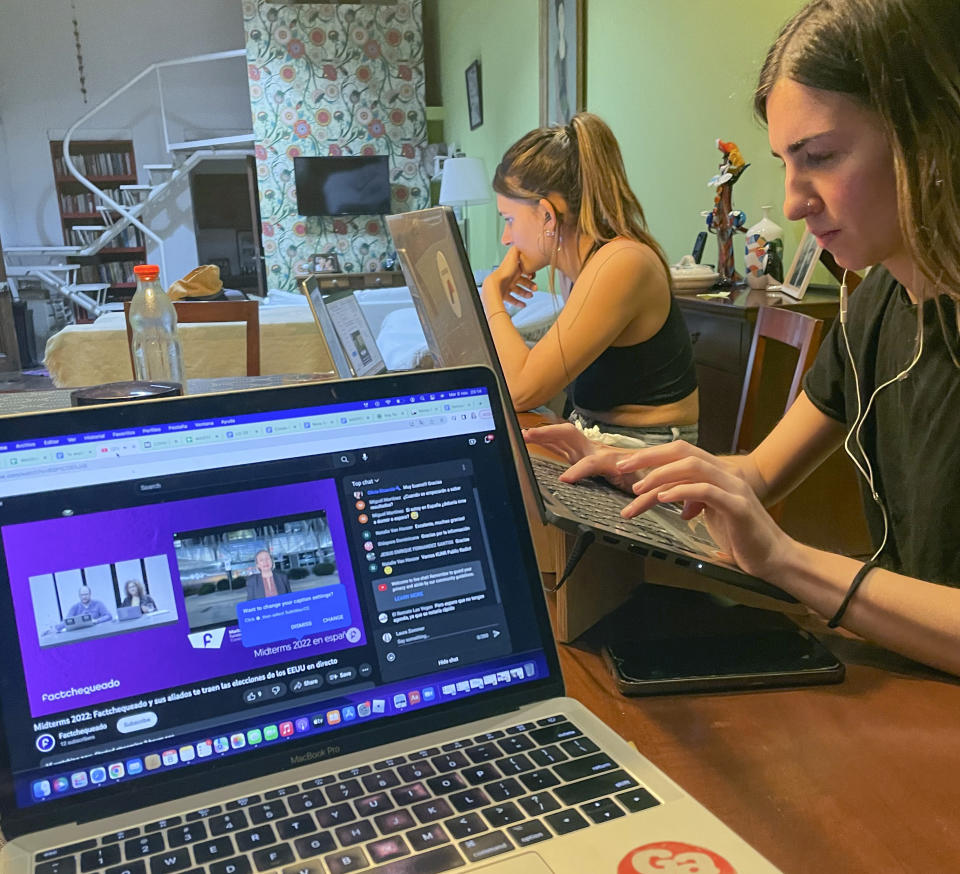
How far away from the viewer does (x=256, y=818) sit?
1.49ft

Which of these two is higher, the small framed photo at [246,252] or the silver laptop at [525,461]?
the silver laptop at [525,461]

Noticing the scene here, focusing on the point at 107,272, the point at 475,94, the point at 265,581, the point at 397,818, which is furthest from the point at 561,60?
the point at 107,272

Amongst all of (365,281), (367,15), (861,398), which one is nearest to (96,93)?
(367,15)

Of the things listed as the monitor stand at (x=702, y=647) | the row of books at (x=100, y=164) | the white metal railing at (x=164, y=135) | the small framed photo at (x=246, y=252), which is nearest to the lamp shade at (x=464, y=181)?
the white metal railing at (x=164, y=135)

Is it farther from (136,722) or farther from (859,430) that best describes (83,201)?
(136,722)

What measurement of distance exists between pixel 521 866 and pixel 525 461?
12.4 inches

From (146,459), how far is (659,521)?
0.49m

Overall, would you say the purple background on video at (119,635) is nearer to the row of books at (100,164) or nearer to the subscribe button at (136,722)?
the subscribe button at (136,722)

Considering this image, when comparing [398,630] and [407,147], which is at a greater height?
[407,147]

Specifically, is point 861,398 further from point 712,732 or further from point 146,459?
point 146,459

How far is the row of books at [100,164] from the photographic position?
7070 millimetres

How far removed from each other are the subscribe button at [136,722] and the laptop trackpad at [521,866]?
216mm

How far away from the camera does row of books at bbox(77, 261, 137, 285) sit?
284 inches

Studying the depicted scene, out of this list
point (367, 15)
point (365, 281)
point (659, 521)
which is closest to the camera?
point (659, 521)
